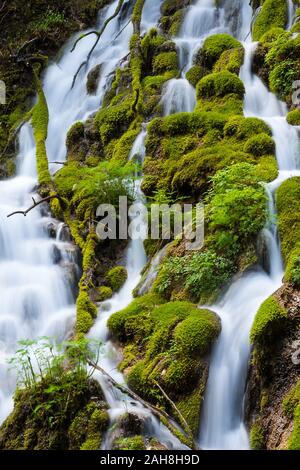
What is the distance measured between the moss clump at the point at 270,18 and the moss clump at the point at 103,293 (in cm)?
685

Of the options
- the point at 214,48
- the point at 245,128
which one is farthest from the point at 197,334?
the point at 214,48

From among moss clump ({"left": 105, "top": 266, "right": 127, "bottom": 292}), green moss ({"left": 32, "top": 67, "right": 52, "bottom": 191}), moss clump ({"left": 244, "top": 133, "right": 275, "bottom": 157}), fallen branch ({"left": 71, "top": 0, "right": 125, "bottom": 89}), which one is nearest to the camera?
moss clump ({"left": 105, "top": 266, "right": 127, "bottom": 292})

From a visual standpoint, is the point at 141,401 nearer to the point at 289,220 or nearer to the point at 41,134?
the point at 289,220

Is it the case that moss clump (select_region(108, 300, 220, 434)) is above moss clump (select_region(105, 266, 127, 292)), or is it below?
below

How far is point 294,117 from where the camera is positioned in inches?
343

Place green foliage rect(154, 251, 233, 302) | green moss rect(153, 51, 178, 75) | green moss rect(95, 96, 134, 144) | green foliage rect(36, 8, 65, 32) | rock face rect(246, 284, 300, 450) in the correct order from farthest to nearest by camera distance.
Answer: green foliage rect(36, 8, 65, 32) < green moss rect(153, 51, 178, 75) < green moss rect(95, 96, 134, 144) < green foliage rect(154, 251, 233, 302) < rock face rect(246, 284, 300, 450)

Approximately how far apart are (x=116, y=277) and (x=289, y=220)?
9.32 feet

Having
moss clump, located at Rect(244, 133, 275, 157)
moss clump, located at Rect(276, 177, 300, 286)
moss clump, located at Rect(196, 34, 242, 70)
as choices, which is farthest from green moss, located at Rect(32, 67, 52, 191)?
moss clump, located at Rect(276, 177, 300, 286)

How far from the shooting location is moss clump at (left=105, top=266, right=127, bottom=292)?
7848mm

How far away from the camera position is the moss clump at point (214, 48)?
435 inches

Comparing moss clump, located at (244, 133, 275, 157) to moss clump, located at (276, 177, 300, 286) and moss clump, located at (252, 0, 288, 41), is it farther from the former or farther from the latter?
moss clump, located at (252, 0, 288, 41)

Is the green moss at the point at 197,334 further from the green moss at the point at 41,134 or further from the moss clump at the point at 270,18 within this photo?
the moss clump at the point at 270,18

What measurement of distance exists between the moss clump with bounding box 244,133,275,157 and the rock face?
3.21 metres

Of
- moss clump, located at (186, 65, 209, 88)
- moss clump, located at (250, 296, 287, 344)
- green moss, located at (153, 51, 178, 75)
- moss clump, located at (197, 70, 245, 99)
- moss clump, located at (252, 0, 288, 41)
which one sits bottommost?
moss clump, located at (250, 296, 287, 344)
